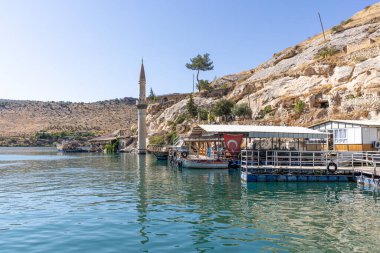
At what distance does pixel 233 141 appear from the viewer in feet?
149

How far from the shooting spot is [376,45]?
67688mm

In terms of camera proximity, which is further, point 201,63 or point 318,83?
point 201,63

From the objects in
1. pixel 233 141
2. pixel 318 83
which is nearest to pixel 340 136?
pixel 233 141

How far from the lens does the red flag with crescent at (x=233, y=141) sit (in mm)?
44562

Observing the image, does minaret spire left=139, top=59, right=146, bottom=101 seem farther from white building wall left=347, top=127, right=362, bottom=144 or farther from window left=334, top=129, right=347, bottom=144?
white building wall left=347, top=127, right=362, bottom=144

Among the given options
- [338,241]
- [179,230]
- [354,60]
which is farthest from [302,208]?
[354,60]

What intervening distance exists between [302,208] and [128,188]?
1431cm

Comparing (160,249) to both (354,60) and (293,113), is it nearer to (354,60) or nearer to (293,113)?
(293,113)

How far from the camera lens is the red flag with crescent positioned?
44562 mm

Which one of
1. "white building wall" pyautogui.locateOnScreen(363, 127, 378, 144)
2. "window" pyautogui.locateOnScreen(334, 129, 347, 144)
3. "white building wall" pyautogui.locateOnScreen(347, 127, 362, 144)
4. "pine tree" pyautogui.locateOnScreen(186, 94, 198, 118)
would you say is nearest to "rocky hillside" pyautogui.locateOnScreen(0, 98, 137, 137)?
"pine tree" pyautogui.locateOnScreen(186, 94, 198, 118)

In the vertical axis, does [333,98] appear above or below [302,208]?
above

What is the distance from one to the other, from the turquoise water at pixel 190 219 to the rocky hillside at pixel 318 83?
35429mm

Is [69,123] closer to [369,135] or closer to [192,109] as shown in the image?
[192,109]

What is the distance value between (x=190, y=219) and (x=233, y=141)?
28811mm
